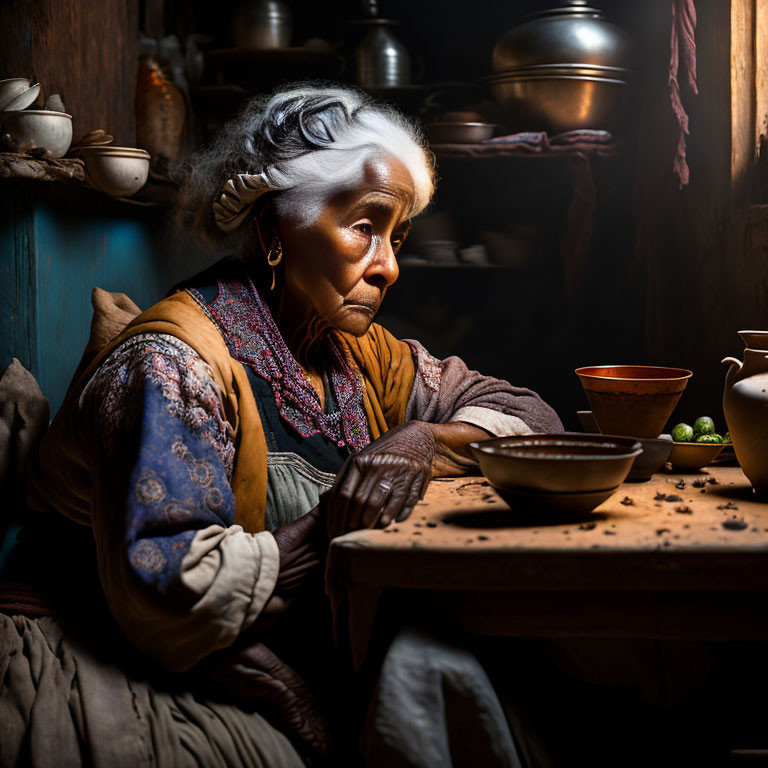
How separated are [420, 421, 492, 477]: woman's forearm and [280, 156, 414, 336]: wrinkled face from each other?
361 mm

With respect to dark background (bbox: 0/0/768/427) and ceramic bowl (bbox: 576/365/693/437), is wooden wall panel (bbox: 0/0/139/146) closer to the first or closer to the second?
dark background (bbox: 0/0/768/427)

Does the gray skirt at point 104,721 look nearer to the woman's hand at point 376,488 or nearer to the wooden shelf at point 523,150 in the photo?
the woman's hand at point 376,488

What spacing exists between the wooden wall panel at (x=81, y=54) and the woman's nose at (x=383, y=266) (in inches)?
64.1

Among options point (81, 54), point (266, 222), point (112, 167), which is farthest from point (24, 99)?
point (266, 222)

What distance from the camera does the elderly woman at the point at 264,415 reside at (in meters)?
1.61

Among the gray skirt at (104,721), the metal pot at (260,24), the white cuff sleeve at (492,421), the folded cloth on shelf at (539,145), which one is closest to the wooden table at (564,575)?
the gray skirt at (104,721)

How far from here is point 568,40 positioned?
406cm

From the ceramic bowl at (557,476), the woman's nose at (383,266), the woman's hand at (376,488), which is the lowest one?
the woman's hand at (376,488)

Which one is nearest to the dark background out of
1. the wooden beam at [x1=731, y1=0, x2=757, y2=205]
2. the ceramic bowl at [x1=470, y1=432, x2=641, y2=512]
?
the wooden beam at [x1=731, y1=0, x2=757, y2=205]

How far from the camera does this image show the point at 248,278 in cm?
228

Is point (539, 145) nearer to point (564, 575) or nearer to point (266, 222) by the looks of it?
point (266, 222)

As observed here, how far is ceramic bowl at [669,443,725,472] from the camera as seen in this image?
2006 mm

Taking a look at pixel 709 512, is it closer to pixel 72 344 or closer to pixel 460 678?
pixel 460 678

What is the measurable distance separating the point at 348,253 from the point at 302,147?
295 millimetres
